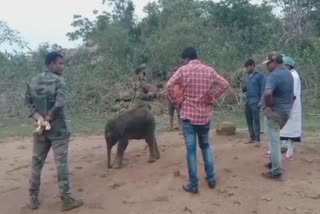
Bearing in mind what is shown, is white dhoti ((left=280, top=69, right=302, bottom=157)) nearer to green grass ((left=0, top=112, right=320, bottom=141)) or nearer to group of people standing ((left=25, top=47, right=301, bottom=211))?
group of people standing ((left=25, top=47, right=301, bottom=211))

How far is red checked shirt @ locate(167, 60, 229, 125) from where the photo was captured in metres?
6.20

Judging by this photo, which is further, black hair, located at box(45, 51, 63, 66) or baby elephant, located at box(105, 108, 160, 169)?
baby elephant, located at box(105, 108, 160, 169)

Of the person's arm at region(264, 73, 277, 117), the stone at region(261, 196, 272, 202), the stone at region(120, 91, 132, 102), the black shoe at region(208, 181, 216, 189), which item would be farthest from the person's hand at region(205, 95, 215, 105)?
the stone at region(120, 91, 132, 102)

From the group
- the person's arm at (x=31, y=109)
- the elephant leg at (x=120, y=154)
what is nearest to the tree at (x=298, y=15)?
the elephant leg at (x=120, y=154)

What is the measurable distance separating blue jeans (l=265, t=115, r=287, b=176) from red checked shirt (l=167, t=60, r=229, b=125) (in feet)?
2.86

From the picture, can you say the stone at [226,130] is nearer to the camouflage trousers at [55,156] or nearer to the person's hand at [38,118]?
the camouflage trousers at [55,156]

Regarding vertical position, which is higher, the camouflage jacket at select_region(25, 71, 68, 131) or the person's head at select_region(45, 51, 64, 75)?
the person's head at select_region(45, 51, 64, 75)

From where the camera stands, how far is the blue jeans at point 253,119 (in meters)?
8.49

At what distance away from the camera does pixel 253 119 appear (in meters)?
8.59

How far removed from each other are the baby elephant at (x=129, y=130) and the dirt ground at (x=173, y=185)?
196 millimetres

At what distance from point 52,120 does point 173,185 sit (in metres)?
1.73

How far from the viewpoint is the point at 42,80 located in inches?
239

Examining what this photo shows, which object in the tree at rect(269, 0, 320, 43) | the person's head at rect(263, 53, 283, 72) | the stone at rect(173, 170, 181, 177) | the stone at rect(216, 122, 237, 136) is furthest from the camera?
the tree at rect(269, 0, 320, 43)

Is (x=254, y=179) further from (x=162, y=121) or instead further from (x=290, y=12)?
(x=290, y=12)
